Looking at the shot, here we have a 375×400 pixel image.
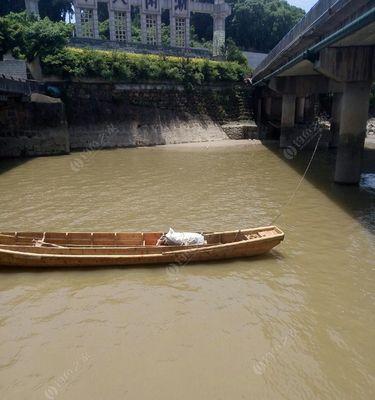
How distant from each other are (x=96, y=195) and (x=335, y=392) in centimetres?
1497

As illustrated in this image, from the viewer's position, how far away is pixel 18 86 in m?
26.6

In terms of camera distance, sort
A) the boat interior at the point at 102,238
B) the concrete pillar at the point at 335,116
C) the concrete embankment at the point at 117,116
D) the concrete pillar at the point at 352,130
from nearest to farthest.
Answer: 1. the boat interior at the point at 102,238
2. the concrete pillar at the point at 352,130
3. the concrete embankment at the point at 117,116
4. the concrete pillar at the point at 335,116

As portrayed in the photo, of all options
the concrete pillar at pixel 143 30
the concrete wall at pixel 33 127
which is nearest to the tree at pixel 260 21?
the concrete pillar at pixel 143 30

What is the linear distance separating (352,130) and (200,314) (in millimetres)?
14729

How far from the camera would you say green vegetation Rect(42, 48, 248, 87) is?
111 ft

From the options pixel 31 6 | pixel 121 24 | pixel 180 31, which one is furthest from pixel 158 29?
pixel 31 6

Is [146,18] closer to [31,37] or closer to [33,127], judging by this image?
[31,37]

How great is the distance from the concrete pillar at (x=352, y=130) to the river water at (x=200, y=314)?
353 cm

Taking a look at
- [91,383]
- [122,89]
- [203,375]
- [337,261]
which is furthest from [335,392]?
[122,89]

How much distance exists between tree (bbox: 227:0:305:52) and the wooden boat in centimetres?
6827

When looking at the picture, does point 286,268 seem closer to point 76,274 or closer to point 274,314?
point 274,314

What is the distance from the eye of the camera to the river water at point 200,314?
22.9 ft

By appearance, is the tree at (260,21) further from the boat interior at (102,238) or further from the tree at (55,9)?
the boat interior at (102,238)

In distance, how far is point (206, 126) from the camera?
41938 mm
